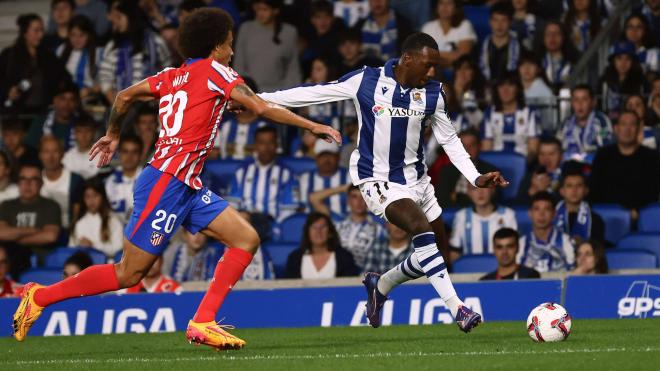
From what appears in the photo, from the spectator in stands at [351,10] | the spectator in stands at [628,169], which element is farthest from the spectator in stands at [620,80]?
the spectator in stands at [351,10]

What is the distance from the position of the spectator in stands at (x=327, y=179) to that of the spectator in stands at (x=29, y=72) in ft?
12.2

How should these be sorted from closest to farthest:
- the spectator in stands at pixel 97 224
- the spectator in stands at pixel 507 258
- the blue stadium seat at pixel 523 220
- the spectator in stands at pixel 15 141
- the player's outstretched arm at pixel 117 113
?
the player's outstretched arm at pixel 117 113
the spectator in stands at pixel 507 258
the blue stadium seat at pixel 523 220
the spectator in stands at pixel 97 224
the spectator in stands at pixel 15 141

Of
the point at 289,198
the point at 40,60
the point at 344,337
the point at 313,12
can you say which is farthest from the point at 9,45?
the point at 344,337

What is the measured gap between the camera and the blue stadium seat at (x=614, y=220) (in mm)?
14508

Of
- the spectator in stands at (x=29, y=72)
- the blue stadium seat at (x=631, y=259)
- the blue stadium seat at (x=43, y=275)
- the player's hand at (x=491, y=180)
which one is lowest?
the blue stadium seat at (x=43, y=275)

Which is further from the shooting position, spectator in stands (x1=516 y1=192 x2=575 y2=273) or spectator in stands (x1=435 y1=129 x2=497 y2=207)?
spectator in stands (x1=435 y1=129 x2=497 y2=207)

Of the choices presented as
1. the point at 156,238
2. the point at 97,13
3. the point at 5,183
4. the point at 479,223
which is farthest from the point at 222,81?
the point at 97,13

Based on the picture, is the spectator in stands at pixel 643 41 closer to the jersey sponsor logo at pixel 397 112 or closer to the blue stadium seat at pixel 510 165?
the blue stadium seat at pixel 510 165

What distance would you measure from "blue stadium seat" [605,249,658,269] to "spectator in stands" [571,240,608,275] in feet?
2.65

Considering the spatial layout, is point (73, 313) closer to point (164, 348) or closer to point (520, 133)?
point (164, 348)

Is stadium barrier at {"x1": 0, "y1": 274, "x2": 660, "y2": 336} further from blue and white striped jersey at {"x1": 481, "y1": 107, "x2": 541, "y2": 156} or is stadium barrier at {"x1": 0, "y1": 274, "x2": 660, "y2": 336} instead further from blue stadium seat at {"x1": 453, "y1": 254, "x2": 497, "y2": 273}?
blue and white striped jersey at {"x1": 481, "y1": 107, "x2": 541, "y2": 156}

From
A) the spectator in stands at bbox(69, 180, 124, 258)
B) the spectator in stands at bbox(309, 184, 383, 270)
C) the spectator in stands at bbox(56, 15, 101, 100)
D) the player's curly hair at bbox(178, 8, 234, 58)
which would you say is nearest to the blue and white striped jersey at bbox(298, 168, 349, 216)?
the spectator in stands at bbox(309, 184, 383, 270)

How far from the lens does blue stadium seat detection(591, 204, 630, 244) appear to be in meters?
14.5

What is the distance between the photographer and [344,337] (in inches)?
428
